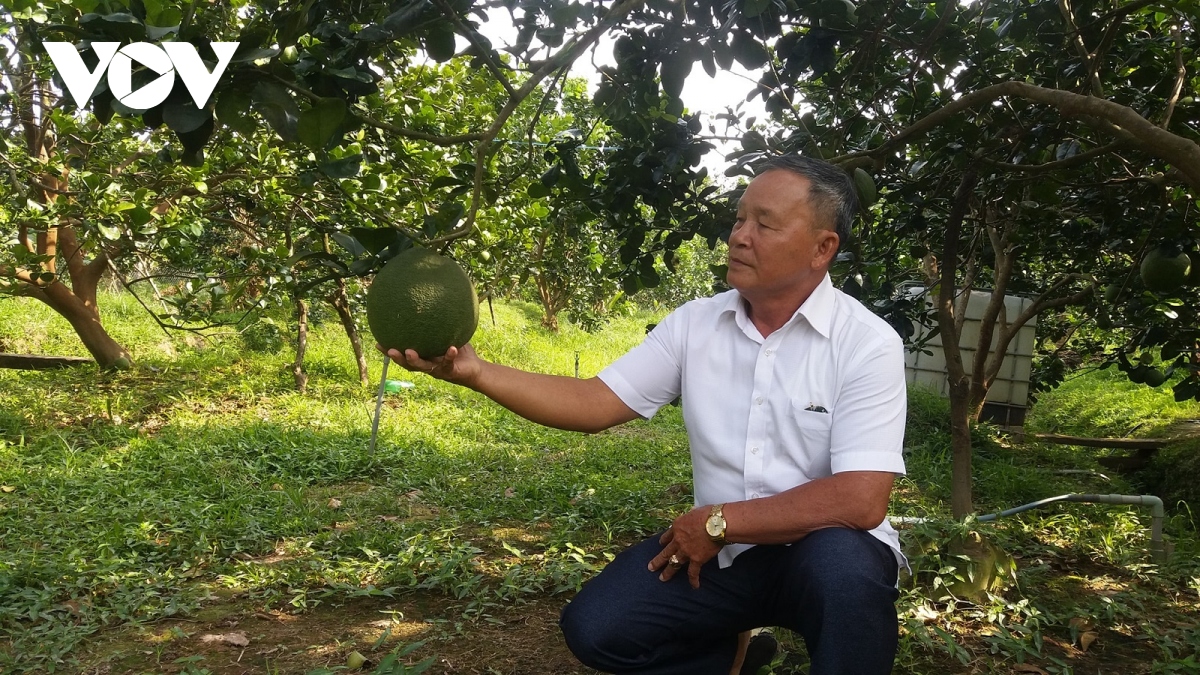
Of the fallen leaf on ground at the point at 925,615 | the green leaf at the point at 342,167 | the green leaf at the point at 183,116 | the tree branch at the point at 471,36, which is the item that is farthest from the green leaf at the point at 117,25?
the fallen leaf on ground at the point at 925,615

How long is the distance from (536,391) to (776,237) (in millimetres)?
564

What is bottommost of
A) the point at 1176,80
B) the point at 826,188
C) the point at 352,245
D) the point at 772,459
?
the point at 772,459

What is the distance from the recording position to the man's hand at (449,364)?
1575mm

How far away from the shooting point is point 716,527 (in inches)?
63.8

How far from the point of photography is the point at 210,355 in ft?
21.6

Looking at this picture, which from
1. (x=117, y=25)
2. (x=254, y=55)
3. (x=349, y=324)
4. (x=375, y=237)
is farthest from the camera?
(x=349, y=324)

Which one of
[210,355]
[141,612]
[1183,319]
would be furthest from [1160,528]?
[210,355]

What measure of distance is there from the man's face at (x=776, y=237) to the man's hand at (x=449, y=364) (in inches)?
20.7

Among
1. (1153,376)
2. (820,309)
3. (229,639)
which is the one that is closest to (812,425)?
(820,309)

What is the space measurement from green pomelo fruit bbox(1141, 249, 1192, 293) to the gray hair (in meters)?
1.67

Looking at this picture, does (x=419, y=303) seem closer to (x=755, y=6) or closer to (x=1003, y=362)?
(x=755, y=6)

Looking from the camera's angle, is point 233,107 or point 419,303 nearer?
point 233,107

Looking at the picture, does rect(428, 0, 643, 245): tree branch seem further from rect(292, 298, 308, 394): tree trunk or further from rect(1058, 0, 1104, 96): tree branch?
rect(292, 298, 308, 394): tree trunk

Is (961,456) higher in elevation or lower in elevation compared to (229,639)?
higher
